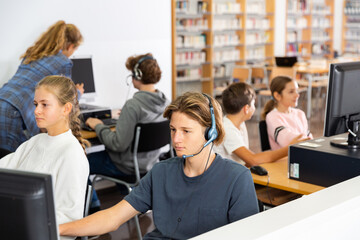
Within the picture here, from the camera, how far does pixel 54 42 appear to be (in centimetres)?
330

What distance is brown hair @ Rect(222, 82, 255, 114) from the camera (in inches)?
105

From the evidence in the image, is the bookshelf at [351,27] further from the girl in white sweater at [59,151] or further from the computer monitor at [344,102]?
the girl in white sweater at [59,151]

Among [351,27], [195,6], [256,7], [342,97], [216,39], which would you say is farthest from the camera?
[351,27]

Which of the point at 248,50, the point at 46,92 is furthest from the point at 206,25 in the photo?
the point at 46,92

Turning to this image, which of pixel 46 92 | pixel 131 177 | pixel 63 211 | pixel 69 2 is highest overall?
pixel 69 2

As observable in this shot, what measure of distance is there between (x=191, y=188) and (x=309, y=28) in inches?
398

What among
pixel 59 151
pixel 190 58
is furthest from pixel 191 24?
pixel 59 151

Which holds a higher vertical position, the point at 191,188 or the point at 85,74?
the point at 85,74

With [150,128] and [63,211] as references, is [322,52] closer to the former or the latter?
[150,128]

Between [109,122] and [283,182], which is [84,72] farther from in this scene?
[283,182]

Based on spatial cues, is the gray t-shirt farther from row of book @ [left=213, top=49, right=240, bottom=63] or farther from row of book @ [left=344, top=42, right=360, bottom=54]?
row of book @ [left=344, top=42, right=360, bottom=54]

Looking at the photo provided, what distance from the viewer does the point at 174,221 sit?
5.10 feet

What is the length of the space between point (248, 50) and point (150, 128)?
7170 mm

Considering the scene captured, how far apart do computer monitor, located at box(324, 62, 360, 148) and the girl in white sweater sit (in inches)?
44.2
